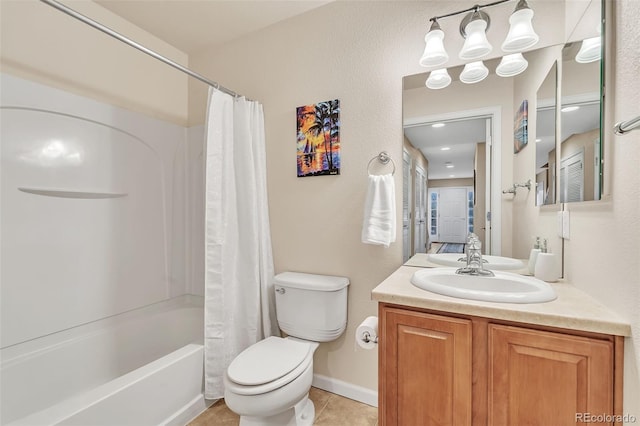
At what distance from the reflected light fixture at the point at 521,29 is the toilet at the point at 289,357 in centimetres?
150

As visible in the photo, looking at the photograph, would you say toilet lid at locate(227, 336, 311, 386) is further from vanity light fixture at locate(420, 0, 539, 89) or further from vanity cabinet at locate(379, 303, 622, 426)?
vanity light fixture at locate(420, 0, 539, 89)

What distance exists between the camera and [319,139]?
6.18 ft

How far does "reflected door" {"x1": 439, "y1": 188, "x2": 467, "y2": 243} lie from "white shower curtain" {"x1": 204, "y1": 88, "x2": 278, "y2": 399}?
1.13 m

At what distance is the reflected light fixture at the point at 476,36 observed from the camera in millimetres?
1383

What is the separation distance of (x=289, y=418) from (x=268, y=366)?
13.6 inches

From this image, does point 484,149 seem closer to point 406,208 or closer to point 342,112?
point 406,208

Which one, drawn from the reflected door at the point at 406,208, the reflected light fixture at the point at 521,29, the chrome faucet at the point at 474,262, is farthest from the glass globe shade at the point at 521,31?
the chrome faucet at the point at 474,262

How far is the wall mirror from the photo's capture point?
1.27m

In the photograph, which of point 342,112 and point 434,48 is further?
point 342,112

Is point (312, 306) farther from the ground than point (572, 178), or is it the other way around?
point (572, 178)

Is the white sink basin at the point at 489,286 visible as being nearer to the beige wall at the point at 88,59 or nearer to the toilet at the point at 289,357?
the toilet at the point at 289,357

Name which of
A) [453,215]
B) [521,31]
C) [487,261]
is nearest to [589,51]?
[521,31]

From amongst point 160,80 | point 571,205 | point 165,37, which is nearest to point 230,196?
point 160,80

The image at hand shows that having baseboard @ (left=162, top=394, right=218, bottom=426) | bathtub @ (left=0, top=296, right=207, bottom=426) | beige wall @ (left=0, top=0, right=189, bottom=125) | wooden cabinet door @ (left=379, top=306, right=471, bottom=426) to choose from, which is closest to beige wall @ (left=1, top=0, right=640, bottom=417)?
beige wall @ (left=0, top=0, right=189, bottom=125)
